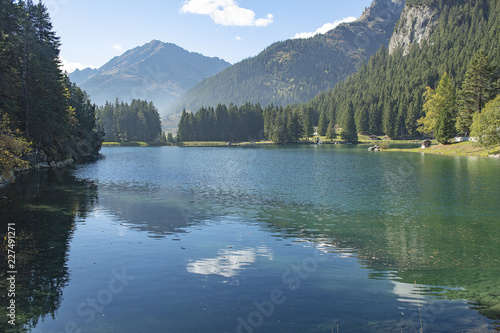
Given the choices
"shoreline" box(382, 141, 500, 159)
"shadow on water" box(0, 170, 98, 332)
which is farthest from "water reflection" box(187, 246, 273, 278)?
"shoreline" box(382, 141, 500, 159)

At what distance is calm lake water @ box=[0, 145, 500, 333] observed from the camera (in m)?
11.5

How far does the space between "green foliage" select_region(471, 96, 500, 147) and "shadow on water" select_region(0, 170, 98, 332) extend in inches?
3425

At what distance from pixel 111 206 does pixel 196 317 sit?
24793 mm

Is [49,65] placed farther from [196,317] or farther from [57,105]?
[196,317]

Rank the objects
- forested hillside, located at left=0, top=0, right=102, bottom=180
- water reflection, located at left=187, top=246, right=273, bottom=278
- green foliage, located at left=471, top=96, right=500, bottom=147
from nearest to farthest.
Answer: water reflection, located at left=187, top=246, right=273, bottom=278
forested hillside, located at left=0, top=0, right=102, bottom=180
green foliage, located at left=471, top=96, right=500, bottom=147

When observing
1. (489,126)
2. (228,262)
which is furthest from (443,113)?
(228,262)

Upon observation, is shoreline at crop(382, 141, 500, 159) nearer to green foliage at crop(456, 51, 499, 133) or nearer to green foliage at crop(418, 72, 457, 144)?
green foliage at crop(418, 72, 457, 144)

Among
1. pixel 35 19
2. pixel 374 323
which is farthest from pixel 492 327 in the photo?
pixel 35 19

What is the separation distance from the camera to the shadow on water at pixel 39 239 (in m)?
12.3

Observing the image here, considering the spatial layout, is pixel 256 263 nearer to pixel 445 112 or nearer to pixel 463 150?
pixel 463 150

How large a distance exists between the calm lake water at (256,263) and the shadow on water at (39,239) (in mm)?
80

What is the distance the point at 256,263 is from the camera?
1692 centimetres

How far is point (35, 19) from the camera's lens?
71312mm

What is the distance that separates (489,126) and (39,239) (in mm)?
93756
